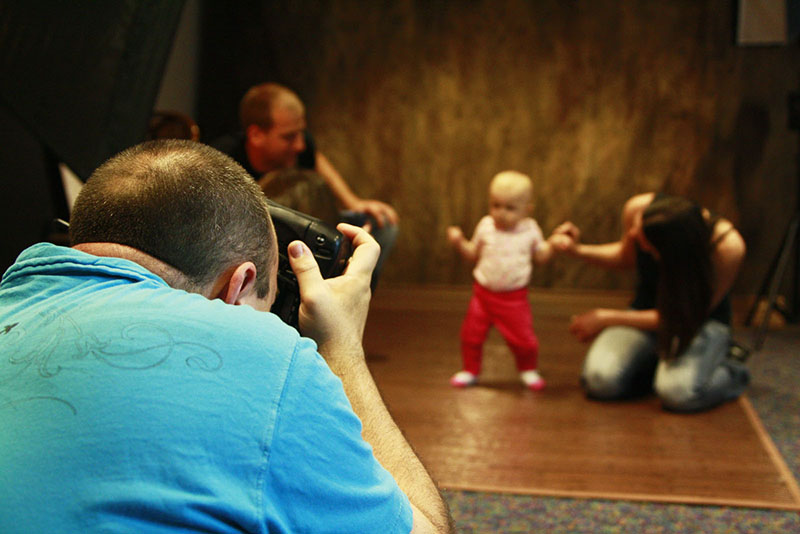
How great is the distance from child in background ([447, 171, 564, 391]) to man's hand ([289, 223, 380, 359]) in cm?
178

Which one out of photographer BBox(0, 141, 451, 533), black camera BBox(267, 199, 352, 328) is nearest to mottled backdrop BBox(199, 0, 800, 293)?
black camera BBox(267, 199, 352, 328)

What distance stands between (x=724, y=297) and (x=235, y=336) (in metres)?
2.33

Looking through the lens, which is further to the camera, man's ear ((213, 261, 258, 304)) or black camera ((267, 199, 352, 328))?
black camera ((267, 199, 352, 328))

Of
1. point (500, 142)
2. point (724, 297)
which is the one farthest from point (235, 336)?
point (500, 142)

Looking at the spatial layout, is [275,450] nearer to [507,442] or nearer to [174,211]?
[174,211]

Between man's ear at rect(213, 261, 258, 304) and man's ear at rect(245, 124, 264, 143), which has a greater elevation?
man's ear at rect(213, 261, 258, 304)

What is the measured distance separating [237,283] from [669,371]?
2.08m

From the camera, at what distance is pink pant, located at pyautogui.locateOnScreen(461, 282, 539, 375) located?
276cm

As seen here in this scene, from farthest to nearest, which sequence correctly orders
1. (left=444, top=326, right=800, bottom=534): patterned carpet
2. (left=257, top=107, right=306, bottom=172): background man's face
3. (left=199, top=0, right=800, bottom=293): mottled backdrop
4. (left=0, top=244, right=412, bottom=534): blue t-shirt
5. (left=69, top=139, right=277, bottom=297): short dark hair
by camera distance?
(left=199, top=0, right=800, bottom=293): mottled backdrop → (left=257, top=107, right=306, bottom=172): background man's face → (left=444, top=326, right=800, bottom=534): patterned carpet → (left=69, top=139, right=277, bottom=297): short dark hair → (left=0, top=244, right=412, bottom=534): blue t-shirt

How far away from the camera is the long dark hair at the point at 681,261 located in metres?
2.47

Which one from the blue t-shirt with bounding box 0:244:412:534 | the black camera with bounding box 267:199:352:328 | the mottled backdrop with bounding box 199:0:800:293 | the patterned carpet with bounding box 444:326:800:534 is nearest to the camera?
the blue t-shirt with bounding box 0:244:412:534

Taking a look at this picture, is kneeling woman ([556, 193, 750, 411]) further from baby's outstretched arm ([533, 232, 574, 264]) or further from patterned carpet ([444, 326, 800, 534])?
patterned carpet ([444, 326, 800, 534])

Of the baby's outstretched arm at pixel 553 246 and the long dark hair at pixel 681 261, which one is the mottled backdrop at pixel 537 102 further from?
the long dark hair at pixel 681 261

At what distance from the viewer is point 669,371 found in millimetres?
2609
